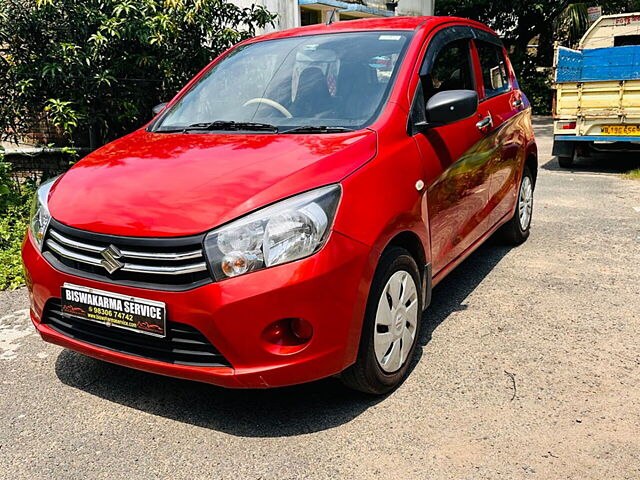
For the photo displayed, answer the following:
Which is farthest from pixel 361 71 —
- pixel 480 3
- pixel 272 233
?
pixel 480 3

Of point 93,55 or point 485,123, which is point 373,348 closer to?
point 485,123

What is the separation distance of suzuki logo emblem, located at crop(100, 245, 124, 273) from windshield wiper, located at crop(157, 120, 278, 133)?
3.57ft

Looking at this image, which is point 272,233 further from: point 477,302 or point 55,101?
point 55,101

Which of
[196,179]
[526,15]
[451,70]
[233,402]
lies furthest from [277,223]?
→ [526,15]

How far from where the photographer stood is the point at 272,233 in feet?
8.45

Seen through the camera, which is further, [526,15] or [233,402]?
[526,15]

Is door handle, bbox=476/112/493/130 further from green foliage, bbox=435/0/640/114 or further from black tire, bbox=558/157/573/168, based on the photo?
green foliage, bbox=435/0/640/114

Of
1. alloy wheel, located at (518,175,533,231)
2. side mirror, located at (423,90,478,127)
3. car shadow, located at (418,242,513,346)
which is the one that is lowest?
car shadow, located at (418,242,513,346)

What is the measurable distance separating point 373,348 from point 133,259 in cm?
111

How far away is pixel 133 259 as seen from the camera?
2658mm

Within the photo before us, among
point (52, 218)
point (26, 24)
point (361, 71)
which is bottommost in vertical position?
point (52, 218)

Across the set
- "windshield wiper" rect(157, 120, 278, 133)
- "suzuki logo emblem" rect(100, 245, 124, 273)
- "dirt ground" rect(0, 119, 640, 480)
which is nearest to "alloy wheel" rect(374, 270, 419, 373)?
Answer: "dirt ground" rect(0, 119, 640, 480)

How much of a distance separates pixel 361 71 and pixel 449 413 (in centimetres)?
188

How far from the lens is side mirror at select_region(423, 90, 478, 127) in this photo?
342 centimetres
